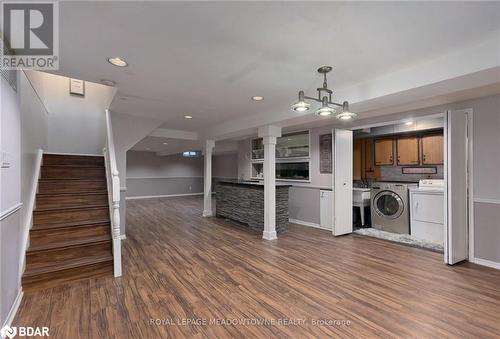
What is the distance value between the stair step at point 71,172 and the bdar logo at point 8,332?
2687 mm

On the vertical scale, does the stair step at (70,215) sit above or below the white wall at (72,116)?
below

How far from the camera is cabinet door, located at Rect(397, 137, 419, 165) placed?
5062 millimetres

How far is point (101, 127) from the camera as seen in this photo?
553 centimetres

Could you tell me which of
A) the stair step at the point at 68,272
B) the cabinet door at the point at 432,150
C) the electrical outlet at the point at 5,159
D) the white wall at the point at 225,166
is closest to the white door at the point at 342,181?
the cabinet door at the point at 432,150

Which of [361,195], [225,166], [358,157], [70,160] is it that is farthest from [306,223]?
[225,166]

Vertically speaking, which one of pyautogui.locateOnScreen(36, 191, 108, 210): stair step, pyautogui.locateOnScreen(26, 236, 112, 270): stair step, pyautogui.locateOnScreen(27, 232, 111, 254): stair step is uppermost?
pyautogui.locateOnScreen(36, 191, 108, 210): stair step

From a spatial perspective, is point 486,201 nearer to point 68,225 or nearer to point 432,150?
point 432,150

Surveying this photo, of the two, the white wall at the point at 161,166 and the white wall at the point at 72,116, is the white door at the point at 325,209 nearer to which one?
the white wall at the point at 72,116

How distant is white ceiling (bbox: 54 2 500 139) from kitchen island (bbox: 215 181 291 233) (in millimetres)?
2639

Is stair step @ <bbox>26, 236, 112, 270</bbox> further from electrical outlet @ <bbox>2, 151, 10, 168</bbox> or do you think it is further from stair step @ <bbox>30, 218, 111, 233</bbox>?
electrical outlet @ <bbox>2, 151, 10, 168</bbox>

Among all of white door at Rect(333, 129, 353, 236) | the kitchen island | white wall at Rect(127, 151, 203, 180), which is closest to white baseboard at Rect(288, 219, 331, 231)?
white door at Rect(333, 129, 353, 236)

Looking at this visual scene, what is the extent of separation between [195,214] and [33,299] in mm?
4697

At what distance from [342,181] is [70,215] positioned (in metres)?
4.68

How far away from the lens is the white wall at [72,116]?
199 inches
